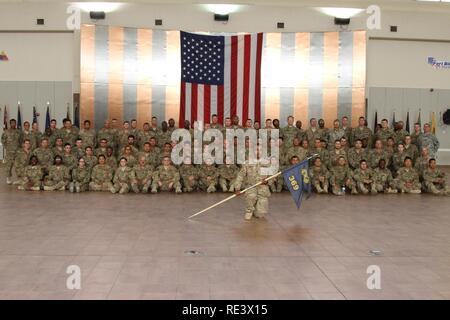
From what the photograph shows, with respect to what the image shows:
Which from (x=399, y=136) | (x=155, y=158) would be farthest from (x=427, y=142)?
(x=155, y=158)

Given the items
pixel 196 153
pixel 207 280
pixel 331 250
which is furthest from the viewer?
pixel 196 153

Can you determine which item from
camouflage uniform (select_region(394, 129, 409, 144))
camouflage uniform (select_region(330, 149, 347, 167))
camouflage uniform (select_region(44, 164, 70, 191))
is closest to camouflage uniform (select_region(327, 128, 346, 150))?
camouflage uniform (select_region(330, 149, 347, 167))

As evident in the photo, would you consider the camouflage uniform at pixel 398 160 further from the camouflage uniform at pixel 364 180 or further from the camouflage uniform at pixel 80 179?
the camouflage uniform at pixel 80 179

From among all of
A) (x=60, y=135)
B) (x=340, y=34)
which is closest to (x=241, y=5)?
(x=340, y=34)

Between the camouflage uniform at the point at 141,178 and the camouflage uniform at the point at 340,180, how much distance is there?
177 inches

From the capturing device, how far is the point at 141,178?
39.2 feet

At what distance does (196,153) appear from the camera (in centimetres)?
1279

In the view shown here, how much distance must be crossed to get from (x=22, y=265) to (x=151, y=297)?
1.87 meters

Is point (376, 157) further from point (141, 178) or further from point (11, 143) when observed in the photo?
point (11, 143)

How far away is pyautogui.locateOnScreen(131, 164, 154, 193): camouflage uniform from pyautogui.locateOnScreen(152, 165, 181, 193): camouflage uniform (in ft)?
0.47

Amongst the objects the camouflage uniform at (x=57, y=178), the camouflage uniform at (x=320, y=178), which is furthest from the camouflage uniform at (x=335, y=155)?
the camouflage uniform at (x=57, y=178)

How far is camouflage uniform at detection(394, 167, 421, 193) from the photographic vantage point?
12.5 metres

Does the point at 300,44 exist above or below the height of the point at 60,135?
above
